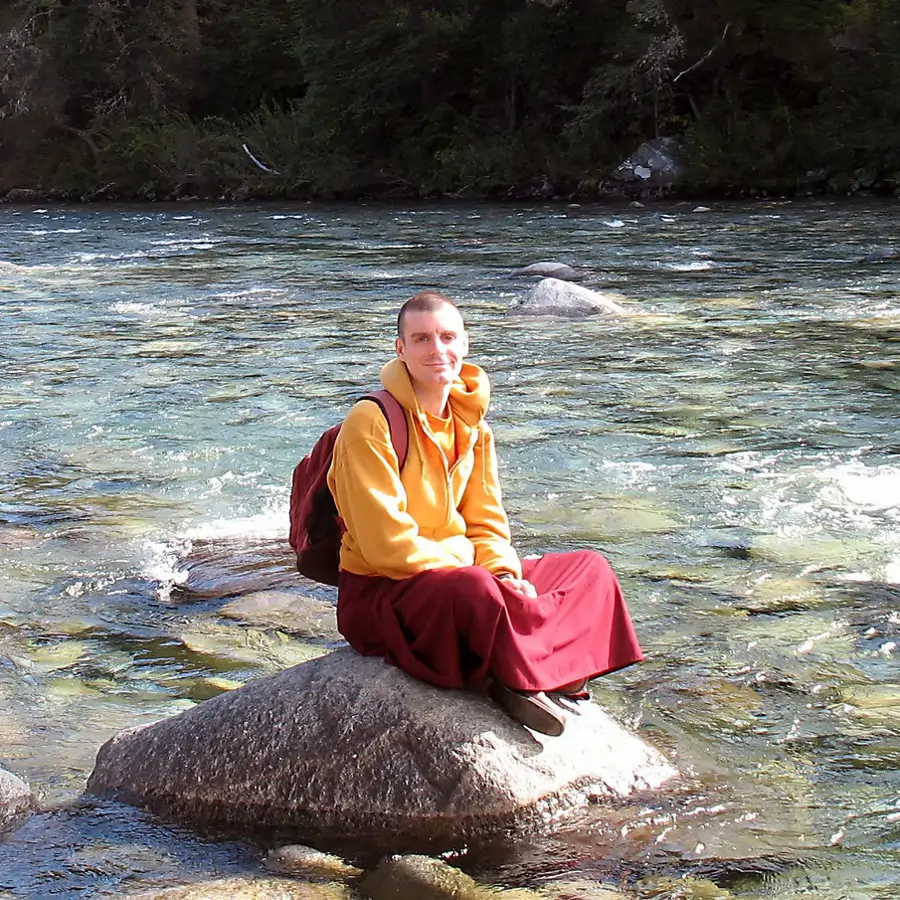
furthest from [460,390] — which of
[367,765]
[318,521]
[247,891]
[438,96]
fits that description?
[438,96]

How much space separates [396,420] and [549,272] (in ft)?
39.1

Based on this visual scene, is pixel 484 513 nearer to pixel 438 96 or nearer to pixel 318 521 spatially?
pixel 318 521

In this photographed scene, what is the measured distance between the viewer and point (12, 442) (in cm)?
817

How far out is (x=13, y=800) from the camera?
12.0 feet

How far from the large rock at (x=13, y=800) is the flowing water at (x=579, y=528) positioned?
0.15ft

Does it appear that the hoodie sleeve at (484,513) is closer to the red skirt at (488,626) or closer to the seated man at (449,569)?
the seated man at (449,569)

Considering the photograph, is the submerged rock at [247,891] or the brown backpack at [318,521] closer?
the submerged rock at [247,891]

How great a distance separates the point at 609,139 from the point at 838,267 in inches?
606

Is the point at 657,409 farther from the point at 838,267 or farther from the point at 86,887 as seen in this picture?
the point at 838,267

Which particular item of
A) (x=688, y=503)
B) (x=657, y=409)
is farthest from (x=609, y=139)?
(x=688, y=503)

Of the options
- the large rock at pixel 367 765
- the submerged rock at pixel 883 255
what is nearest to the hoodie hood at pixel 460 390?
the large rock at pixel 367 765

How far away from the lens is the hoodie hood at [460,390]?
149 inches

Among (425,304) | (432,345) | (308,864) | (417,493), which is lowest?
(308,864)

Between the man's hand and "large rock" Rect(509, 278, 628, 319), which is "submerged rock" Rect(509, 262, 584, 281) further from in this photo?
the man's hand
